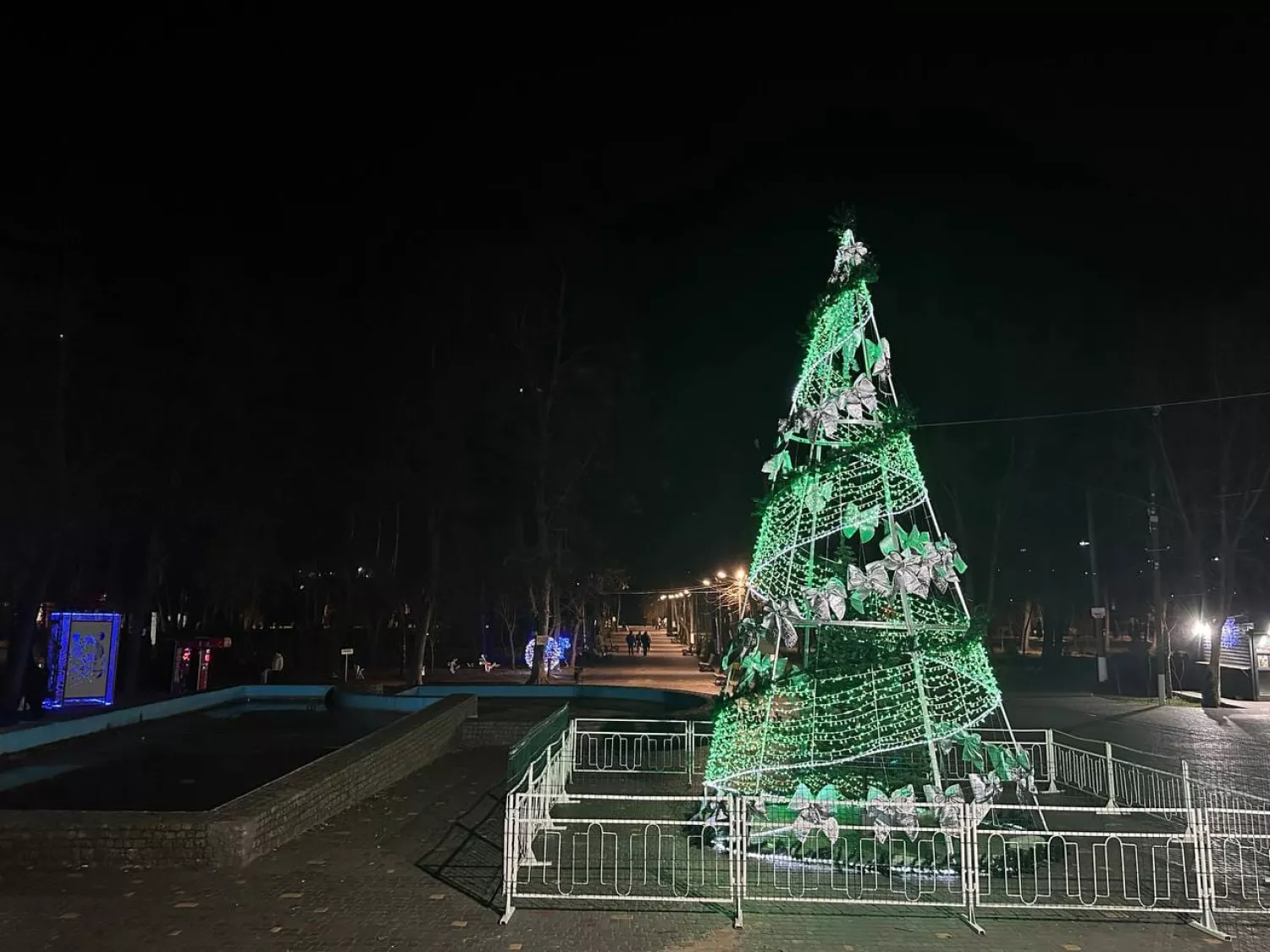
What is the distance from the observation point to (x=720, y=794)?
8969 mm

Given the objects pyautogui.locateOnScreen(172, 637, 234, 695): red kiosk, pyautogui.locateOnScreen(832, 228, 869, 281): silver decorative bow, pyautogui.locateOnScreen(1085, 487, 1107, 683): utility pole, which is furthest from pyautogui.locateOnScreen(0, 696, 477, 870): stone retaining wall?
pyautogui.locateOnScreen(1085, 487, 1107, 683): utility pole

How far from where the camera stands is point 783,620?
28.2 ft

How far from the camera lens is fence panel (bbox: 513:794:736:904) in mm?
7059

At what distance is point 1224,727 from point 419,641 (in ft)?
68.2

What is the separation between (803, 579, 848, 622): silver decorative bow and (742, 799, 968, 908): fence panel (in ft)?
5.56

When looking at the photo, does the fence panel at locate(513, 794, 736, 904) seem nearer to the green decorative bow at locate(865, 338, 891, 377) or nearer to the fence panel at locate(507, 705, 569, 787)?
the fence panel at locate(507, 705, 569, 787)

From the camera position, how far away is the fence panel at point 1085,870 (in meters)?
6.86

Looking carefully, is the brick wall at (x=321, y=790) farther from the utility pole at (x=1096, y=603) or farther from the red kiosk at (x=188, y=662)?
the utility pole at (x=1096, y=603)

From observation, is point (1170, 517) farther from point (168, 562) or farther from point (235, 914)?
point (168, 562)

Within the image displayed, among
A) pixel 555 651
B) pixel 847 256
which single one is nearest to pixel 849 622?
pixel 847 256

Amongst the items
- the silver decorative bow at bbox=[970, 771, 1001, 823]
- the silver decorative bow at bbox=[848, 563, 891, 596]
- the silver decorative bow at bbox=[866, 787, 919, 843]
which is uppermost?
the silver decorative bow at bbox=[848, 563, 891, 596]

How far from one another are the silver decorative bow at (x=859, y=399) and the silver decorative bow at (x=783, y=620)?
2.02 metres

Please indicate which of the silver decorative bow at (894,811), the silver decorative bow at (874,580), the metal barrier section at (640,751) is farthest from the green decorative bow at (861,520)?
the metal barrier section at (640,751)

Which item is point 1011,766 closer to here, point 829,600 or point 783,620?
point 829,600
